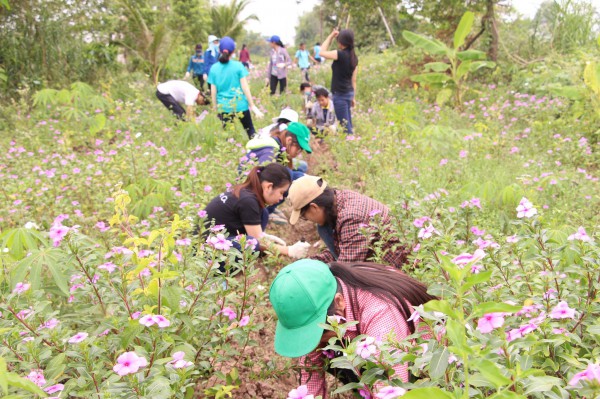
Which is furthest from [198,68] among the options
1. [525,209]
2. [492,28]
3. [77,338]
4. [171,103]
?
[525,209]

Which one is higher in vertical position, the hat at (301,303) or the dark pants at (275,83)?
the dark pants at (275,83)

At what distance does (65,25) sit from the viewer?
8812 millimetres

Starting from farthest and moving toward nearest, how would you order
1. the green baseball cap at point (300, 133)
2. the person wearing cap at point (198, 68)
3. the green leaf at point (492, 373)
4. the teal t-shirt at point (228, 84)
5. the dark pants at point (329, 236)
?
the person wearing cap at point (198, 68) < the teal t-shirt at point (228, 84) < the green baseball cap at point (300, 133) < the dark pants at point (329, 236) < the green leaf at point (492, 373)

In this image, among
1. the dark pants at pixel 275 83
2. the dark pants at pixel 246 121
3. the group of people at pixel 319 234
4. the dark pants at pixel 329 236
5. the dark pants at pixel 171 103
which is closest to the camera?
the group of people at pixel 319 234

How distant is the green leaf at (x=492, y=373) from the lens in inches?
31.3

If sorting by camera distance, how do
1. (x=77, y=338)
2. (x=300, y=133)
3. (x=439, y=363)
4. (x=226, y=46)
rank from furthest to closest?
(x=226, y=46), (x=300, y=133), (x=77, y=338), (x=439, y=363)

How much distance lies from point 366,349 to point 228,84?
4.45m

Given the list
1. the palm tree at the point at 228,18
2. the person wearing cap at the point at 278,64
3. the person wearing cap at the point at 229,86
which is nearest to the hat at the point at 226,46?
the person wearing cap at the point at 229,86

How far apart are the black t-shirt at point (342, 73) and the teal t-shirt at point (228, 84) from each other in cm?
107

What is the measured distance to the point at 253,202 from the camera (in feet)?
9.91

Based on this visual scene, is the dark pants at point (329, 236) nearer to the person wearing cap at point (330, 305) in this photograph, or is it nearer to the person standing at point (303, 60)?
the person wearing cap at point (330, 305)

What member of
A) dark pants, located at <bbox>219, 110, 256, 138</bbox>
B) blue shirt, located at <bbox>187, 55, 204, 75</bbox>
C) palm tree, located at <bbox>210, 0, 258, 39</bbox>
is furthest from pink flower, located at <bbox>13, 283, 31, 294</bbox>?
palm tree, located at <bbox>210, 0, 258, 39</bbox>

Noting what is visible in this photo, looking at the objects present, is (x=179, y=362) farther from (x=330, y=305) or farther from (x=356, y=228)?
(x=356, y=228)

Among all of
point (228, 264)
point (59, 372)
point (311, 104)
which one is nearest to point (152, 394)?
point (59, 372)
